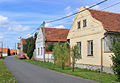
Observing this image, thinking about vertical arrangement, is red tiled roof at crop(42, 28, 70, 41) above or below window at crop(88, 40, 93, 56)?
A: above

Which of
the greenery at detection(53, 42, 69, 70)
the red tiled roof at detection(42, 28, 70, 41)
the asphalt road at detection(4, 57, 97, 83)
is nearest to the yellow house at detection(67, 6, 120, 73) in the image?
the greenery at detection(53, 42, 69, 70)

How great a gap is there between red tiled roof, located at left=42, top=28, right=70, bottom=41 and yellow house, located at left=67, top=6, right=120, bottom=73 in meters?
13.9

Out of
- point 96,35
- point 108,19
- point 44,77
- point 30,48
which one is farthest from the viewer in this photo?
point 30,48

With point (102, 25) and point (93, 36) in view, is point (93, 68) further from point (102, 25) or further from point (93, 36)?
point (102, 25)

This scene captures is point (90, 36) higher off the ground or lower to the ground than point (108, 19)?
lower

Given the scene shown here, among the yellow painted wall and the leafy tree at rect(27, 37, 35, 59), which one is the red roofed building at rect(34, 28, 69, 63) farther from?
the yellow painted wall

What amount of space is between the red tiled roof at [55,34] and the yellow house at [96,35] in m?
13.9

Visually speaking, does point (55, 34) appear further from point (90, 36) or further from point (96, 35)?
point (96, 35)

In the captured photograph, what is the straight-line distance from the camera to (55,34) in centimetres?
3697

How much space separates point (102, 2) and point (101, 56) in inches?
214

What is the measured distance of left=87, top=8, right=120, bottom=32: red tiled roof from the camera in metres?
16.5

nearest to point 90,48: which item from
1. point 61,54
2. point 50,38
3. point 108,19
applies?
point 61,54

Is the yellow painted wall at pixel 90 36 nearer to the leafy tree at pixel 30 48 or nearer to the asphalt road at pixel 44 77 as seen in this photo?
the asphalt road at pixel 44 77

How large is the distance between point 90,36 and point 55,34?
19019 millimetres
